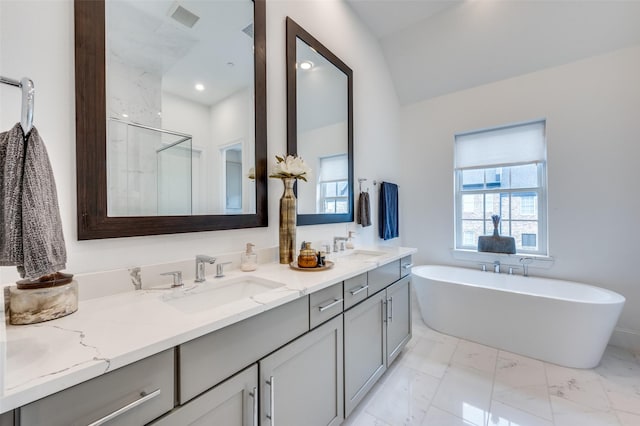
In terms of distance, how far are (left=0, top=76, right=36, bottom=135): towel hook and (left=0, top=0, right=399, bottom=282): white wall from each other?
0.37 metres

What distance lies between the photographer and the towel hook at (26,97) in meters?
0.57

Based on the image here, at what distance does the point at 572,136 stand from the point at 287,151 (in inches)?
109

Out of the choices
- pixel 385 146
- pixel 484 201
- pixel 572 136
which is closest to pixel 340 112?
pixel 385 146

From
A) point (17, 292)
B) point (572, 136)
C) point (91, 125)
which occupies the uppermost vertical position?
point (572, 136)

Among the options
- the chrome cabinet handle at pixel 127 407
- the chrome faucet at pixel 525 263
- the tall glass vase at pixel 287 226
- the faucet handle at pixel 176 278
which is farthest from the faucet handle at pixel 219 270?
the chrome faucet at pixel 525 263

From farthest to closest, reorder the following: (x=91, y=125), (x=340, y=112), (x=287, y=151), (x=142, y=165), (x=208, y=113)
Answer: (x=340, y=112) → (x=287, y=151) → (x=208, y=113) → (x=142, y=165) → (x=91, y=125)

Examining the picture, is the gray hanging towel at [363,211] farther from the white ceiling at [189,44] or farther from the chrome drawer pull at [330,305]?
the white ceiling at [189,44]

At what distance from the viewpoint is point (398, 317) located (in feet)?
6.34

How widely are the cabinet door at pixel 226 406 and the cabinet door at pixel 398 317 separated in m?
1.12

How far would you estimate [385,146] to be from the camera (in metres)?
3.06

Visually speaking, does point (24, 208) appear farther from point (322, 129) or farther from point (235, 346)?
point (322, 129)

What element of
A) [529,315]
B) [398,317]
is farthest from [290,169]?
[529,315]

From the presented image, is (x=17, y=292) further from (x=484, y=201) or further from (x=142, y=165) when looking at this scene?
(x=484, y=201)

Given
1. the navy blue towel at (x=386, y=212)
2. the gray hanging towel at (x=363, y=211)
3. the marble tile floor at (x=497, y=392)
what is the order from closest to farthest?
the marble tile floor at (x=497, y=392) < the gray hanging towel at (x=363, y=211) < the navy blue towel at (x=386, y=212)
